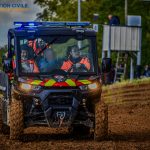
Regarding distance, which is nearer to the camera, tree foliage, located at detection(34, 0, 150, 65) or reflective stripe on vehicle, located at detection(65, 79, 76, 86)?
reflective stripe on vehicle, located at detection(65, 79, 76, 86)

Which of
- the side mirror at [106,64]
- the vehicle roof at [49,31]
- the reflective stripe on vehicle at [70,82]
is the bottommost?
the reflective stripe on vehicle at [70,82]

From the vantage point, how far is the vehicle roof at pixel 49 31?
59.8ft

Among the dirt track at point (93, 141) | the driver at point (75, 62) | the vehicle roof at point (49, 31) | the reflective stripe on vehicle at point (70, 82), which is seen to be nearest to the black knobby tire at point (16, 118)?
the dirt track at point (93, 141)

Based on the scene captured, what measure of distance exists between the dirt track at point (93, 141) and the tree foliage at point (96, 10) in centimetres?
4633

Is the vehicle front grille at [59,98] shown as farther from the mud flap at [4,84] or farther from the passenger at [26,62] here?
the mud flap at [4,84]

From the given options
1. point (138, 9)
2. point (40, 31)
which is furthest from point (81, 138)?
point (138, 9)

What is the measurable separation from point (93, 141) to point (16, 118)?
151 centimetres

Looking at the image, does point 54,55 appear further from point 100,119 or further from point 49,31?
point 100,119

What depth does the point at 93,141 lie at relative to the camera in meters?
17.9

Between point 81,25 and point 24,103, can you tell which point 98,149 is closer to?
point 24,103

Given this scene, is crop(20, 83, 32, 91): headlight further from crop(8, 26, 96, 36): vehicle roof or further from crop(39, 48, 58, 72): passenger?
crop(8, 26, 96, 36): vehicle roof

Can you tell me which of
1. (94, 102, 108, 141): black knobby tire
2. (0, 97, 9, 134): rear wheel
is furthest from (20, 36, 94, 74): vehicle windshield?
(0, 97, 9, 134): rear wheel

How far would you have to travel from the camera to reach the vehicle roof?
18.2 m

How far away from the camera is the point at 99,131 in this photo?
1777 centimetres
